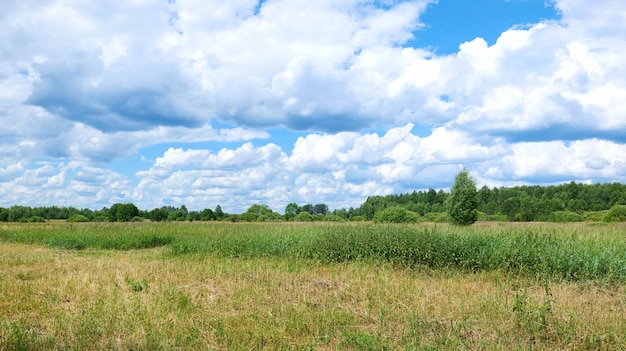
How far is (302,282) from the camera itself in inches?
408

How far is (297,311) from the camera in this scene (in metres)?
7.44

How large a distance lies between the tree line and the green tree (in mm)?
362

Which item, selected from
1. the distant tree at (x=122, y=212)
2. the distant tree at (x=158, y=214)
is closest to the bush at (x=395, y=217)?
the distant tree at (x=158, y=214)

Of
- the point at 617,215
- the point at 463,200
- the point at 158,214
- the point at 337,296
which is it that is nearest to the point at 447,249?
the point at 337,296

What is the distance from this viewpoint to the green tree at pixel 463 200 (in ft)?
108

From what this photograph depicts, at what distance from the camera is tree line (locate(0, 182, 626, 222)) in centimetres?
4606

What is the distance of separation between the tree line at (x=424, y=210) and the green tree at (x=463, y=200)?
36 cm

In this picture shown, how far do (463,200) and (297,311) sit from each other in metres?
28.3

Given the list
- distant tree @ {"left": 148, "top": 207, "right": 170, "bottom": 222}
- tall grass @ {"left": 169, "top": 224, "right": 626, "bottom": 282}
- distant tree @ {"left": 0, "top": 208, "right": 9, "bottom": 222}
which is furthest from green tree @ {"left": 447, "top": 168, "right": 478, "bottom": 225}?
distant tree @ {"left": 0, "top": 208, "right": 9, "bottom": 222}

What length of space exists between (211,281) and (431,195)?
251ft

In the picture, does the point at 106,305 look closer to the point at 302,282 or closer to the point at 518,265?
the point at 302,282

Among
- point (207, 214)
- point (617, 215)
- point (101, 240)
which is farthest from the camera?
point (207, 214)

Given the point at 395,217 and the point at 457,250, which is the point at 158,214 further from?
the point at 457,250

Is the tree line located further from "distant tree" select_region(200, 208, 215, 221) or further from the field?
the field
